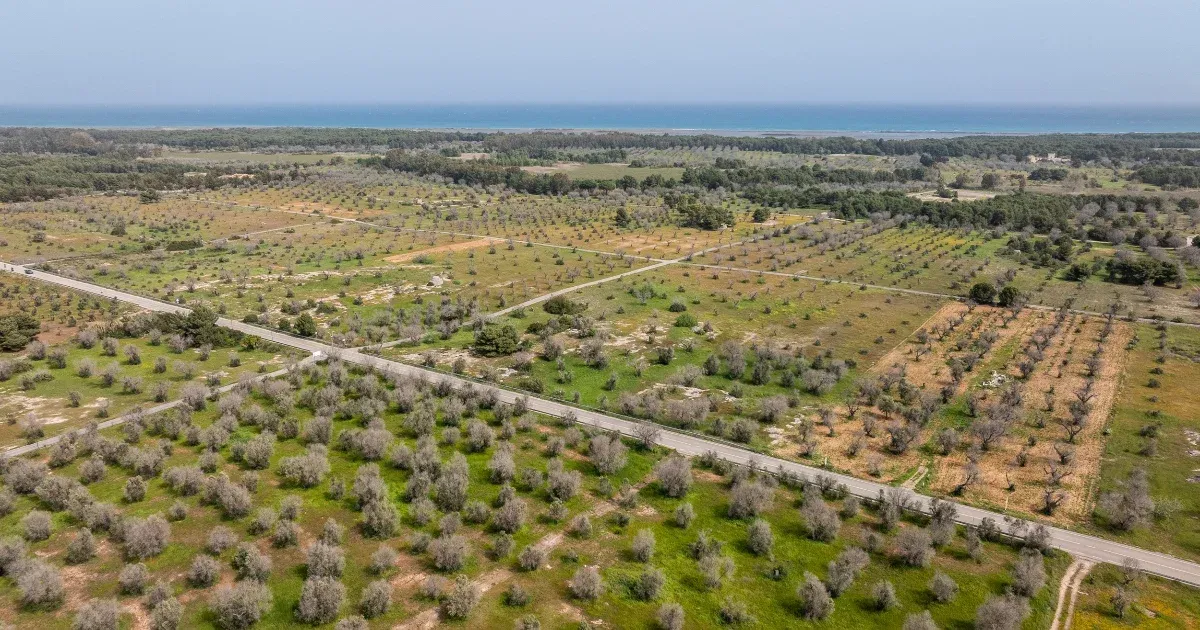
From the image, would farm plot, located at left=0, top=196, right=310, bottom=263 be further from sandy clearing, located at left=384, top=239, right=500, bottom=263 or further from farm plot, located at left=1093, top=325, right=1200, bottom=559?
farm plot, located at left=1093, top=325, right=1200, bottom=559

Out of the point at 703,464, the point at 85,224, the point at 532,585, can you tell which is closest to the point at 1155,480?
the point at 703,464

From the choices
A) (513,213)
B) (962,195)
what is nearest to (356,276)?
(513,213)

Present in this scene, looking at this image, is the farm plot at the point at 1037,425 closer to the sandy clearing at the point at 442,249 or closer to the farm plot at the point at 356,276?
the farm plot at the point at 356,276

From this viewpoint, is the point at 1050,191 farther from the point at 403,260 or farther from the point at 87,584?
the point at 87,584

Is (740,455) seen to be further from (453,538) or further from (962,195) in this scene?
(962,195)

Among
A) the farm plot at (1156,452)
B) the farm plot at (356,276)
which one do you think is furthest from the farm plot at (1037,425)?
the farm plot at (356,276)
